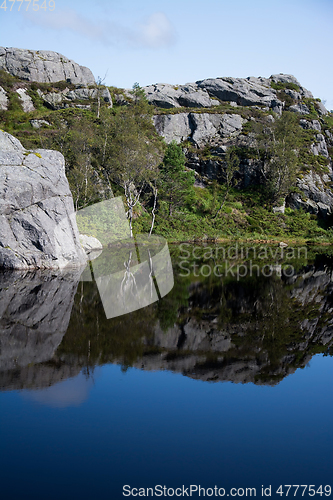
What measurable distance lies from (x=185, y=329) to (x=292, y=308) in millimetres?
5388

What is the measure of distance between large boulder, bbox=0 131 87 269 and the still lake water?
26.4 ft

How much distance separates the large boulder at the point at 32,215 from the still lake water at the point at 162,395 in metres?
8.05

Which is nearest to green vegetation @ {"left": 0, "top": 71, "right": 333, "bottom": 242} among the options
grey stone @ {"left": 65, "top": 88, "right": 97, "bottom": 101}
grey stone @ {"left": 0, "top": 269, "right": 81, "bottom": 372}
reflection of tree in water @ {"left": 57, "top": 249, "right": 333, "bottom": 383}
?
grey stone @ {"left": 65, "top": 88, "right": 97, "bottom": 101}

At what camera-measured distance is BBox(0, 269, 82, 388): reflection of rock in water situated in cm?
781

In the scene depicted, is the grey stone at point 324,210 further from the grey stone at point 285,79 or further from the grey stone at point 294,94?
the grey stone at point 285,79

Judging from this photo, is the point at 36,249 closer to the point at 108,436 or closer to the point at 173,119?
the point at 108,436

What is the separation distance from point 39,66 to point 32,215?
69.5m

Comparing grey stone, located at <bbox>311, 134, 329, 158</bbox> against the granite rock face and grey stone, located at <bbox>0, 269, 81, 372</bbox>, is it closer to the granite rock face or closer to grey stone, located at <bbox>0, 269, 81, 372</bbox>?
the granite rock face

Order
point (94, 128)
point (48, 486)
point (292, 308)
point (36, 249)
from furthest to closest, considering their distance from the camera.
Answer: point (94, 128) < point (36, 249) < point (292, 308) < point (48, 486)

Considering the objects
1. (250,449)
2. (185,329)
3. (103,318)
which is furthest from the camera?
(103,318)

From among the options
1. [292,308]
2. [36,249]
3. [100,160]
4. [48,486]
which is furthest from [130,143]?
[48,486]

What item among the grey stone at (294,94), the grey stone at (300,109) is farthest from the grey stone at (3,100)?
the grey stone at (294,94)

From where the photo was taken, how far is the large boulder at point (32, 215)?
22.0 meters

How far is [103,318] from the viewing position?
12062 mm
